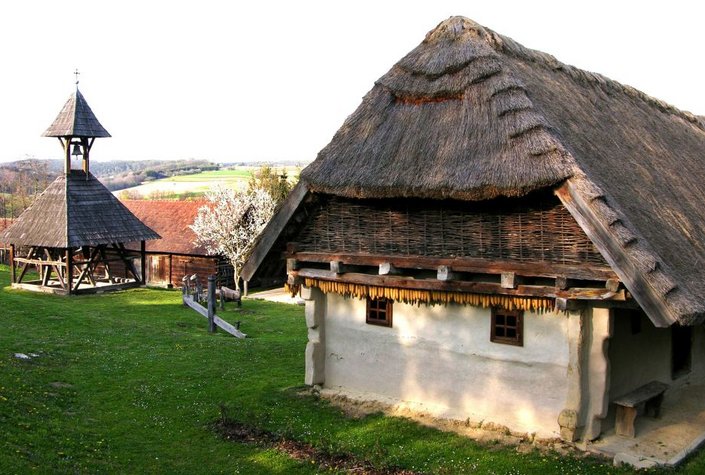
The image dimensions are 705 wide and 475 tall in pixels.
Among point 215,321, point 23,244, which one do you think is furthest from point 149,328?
point 23,244

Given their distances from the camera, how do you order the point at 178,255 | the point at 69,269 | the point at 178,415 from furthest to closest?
the point at 178,255 → the point at 69,269 → the point at 178,415

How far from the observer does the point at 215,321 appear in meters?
21.7

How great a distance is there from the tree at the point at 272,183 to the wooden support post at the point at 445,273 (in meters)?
29.3

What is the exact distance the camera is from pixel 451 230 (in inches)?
451

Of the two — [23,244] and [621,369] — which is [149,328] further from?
[621,369]

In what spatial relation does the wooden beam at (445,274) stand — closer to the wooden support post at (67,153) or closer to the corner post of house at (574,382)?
the corner post of house at (574,382)

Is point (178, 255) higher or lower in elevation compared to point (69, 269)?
higher

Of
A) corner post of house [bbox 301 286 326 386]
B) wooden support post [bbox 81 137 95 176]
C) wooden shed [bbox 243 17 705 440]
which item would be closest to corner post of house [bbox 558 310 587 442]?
wooden shed [bbox 243 17 705 440]

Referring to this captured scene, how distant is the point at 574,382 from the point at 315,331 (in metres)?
4.96

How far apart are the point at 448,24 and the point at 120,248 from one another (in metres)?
23.0

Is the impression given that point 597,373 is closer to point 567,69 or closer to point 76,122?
point 567,69

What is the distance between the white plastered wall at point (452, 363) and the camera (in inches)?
426

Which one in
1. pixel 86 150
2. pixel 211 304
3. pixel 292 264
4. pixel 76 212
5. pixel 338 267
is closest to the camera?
pixel 338 267

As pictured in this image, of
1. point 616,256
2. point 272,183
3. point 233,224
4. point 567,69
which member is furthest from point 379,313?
point 272,183
